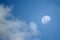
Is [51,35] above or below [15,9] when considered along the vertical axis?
below

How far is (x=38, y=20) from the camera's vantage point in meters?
1.32

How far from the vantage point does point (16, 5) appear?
1368 millimetres

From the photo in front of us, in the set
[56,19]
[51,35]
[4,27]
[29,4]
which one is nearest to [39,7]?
[29,4]

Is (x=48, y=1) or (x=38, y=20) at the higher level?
(x=48, y=1)

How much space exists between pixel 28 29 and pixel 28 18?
141 mm

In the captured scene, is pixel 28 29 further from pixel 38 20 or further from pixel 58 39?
pixel 58 39

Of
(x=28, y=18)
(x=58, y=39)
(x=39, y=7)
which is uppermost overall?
(x=39, y=7)

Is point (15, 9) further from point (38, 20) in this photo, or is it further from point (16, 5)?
point (38, 20)

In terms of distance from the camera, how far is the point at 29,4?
1.37m

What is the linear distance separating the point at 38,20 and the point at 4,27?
443 mm

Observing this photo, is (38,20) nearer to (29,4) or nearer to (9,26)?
(29,4)

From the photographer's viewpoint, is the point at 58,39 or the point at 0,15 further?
the point at 0,15

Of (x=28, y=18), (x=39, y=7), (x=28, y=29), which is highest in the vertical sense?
(x=39, y=7)

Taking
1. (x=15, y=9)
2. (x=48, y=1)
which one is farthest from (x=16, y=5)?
(x=48, y=1)
